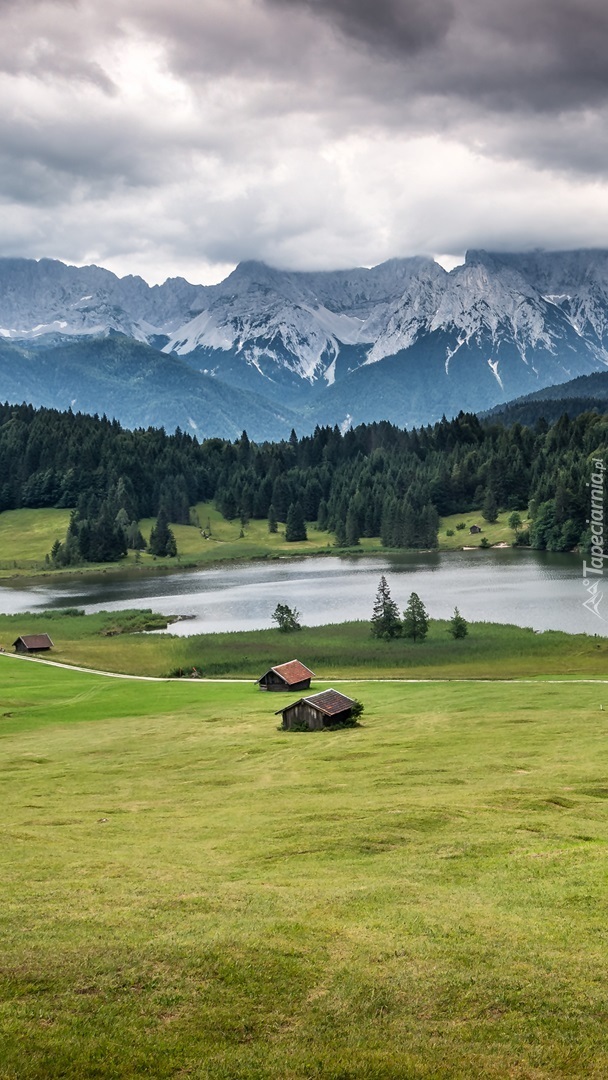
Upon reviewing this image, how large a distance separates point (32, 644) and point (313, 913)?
95.7 metres

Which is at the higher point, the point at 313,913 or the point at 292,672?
the point at 313,913

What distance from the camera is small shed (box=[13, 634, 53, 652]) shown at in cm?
11581

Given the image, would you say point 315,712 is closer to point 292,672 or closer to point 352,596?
point 292,672

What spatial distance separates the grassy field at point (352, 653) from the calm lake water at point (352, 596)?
426 inches

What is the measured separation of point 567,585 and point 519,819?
396 ft

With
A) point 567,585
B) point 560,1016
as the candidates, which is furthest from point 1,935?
point 567,585

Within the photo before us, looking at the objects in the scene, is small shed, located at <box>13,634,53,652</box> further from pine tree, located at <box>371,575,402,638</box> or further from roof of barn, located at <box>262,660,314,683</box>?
roof of barn, located at <box>262,660,314,683</box>

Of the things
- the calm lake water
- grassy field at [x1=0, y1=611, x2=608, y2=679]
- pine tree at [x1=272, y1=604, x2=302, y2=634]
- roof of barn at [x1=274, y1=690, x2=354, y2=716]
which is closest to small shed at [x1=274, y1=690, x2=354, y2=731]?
roof of barn at [x1=274, y1=690, x2=354, y2=716]

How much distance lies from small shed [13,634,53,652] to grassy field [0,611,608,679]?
2006 millimetres

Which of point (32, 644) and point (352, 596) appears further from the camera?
point (352, 596)

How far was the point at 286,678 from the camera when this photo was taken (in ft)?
278

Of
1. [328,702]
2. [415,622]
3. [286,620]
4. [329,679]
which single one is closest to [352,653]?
[329,679]

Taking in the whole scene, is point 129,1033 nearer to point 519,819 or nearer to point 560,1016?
point 560,1016

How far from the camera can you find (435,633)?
111625mm
